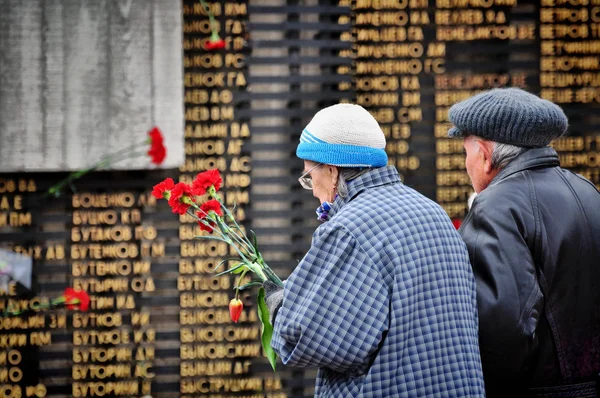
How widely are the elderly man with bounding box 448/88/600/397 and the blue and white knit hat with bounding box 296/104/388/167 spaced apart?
18.9 inches

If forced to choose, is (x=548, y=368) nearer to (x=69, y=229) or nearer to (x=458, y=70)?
(x=458, y=70)

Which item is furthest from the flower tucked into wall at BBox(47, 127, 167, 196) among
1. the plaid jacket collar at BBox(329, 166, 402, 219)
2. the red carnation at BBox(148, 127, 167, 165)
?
the plaid jacket collar at BBox(329, 166, 402, 219)

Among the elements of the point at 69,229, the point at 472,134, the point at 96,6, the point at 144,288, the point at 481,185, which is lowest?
the point at 144,288

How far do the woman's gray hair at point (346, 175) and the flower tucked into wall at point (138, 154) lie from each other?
2519mm

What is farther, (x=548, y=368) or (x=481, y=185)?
(x=481, y=185)

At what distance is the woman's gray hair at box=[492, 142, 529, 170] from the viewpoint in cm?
267

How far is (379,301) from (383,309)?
0.09 ft

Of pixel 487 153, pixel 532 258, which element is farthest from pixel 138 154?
pixel 532 258

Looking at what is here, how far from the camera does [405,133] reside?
16.7 feet

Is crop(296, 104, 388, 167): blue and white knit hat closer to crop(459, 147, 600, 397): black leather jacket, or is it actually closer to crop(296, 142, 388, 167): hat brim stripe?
crop(296, 142, 388, 167): hat brim stripe

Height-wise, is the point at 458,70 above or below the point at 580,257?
above

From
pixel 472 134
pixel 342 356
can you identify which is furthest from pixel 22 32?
pixel 342 356

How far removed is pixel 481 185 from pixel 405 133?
2308 millimetres

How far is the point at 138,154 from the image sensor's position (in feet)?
15.6
